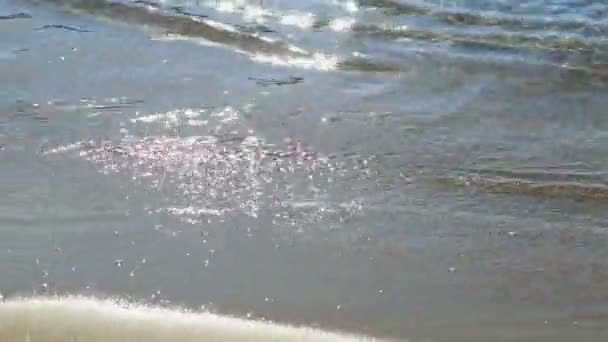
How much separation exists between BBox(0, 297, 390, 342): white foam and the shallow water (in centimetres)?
2

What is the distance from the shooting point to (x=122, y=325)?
3.99 meters

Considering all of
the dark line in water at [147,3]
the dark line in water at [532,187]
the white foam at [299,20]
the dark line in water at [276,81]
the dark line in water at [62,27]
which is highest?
the dark line in water at [147,3]

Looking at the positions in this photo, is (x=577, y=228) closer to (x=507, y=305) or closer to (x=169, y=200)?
(x=507, y=305)

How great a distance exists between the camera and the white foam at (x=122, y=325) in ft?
12.8

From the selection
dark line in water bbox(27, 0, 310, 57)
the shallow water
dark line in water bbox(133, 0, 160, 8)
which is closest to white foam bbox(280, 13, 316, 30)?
the shallow water

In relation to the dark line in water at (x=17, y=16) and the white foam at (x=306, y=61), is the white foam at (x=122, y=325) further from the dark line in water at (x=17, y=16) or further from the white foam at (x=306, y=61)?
the dark line in water at (x=17, y=16)

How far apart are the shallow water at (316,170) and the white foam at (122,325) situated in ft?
0.06

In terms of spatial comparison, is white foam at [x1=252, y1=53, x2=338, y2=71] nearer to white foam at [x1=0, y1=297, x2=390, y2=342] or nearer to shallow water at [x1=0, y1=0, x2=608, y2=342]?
shallow water at [x1=0, y1=0, x2=608, y2=342]

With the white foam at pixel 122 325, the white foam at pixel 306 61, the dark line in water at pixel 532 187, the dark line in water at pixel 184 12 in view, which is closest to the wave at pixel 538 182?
the dark line in water at pixel 532 187

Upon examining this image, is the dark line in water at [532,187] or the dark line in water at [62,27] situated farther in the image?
the dark line in water at [62,27]

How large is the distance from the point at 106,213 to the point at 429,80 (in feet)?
9.32

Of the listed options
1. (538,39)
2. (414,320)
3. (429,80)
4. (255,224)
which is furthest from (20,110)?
(538,39)

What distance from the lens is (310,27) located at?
8.34 meters

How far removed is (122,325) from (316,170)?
5.85 ft
